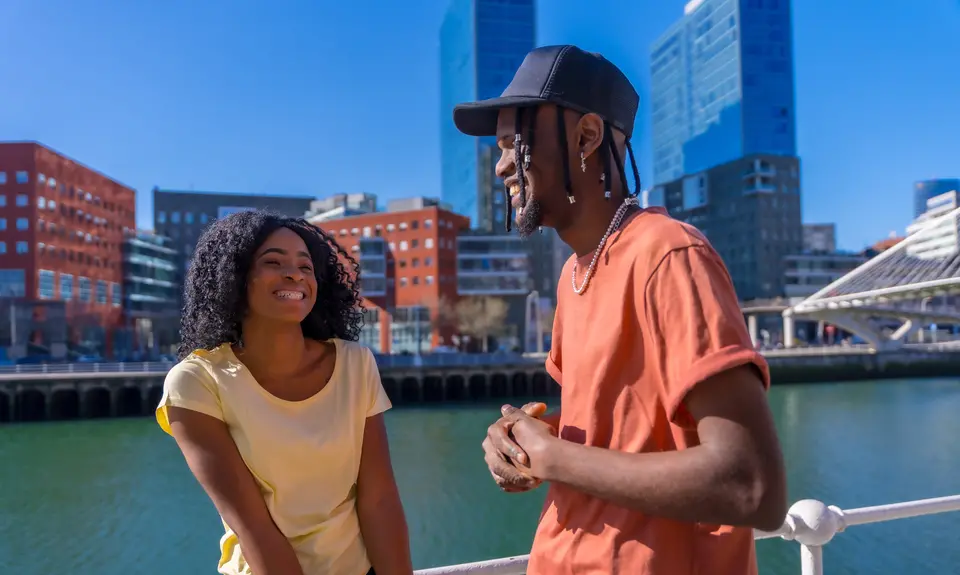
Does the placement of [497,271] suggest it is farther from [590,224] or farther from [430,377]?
[590,224]

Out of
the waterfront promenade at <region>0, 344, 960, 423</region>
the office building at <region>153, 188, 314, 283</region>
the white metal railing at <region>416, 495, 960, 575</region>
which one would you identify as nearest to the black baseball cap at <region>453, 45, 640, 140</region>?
the white metal railing at <region>416, 495, 960, 575</region>

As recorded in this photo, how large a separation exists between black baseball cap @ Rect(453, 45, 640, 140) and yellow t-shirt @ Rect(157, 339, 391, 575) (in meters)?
1.01

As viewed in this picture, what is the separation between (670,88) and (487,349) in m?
93.1

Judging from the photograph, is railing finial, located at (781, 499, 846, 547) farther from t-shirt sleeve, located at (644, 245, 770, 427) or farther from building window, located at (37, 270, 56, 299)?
building window, located at (37, 270, 56, 299)

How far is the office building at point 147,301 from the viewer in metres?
64.1

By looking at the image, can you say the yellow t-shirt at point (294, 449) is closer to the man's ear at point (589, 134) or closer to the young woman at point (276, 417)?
the young woman at point (276, 417)

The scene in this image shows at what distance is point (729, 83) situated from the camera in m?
113

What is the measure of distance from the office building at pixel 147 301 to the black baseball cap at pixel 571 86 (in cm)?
6639

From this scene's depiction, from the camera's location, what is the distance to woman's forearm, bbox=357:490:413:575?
2076 mm

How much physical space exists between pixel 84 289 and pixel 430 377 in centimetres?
3350

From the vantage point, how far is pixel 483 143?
354 feet

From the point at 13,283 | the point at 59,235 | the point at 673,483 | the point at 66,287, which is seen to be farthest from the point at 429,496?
the point at 59,235

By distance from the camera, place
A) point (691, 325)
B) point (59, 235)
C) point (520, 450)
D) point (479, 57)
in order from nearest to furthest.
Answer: point (691, 325) → point (520, 450) → point (59, 235) → point (479, 57)

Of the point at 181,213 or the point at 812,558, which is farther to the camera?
the point at 181,213
